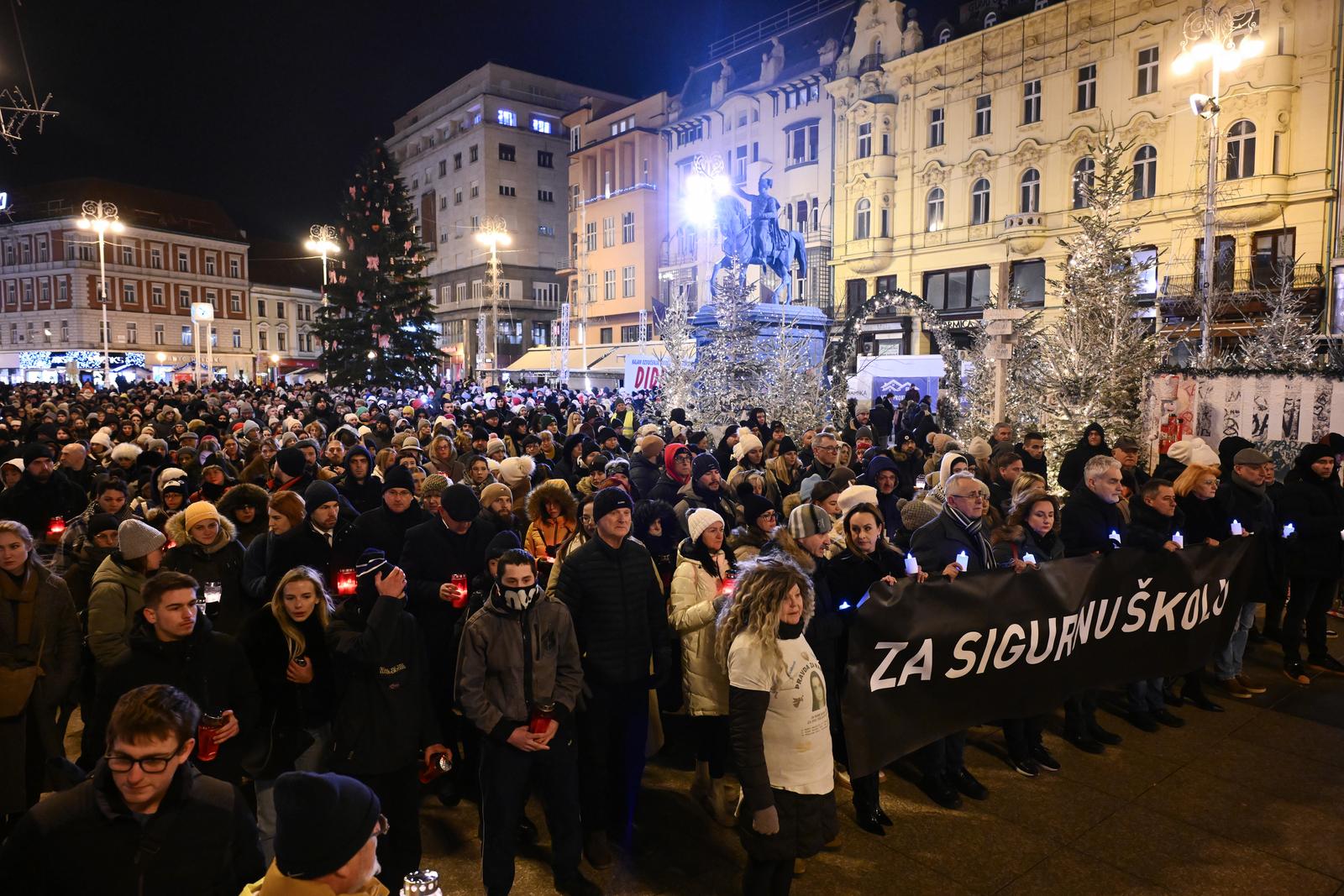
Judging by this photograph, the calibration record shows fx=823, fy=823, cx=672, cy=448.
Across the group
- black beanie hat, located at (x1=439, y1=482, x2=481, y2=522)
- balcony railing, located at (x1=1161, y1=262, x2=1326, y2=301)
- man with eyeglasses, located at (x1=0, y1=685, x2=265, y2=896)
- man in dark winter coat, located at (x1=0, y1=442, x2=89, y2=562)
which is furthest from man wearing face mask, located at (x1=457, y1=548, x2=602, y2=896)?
balcony railing, located at (x1=1161, y1=262, x2=1326, y2=301)

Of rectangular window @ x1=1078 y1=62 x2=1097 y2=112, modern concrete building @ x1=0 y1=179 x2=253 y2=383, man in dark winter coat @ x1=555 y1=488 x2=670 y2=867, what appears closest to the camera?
man in dark winter coat @ x1=555 y1=488 x2=670 y2=867

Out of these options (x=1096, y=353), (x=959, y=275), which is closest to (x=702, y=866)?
(x=1096, y=353)

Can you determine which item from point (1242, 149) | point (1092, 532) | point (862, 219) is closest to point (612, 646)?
point (1092, 532)

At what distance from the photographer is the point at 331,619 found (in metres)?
3.98

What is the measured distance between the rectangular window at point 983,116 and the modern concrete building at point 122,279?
2302 inches

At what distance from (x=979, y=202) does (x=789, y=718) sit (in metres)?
36.1

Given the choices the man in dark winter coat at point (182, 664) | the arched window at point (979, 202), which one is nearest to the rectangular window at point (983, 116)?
the arched window at point (979, 202)

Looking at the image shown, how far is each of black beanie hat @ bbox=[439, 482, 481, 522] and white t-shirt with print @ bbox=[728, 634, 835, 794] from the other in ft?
7.64

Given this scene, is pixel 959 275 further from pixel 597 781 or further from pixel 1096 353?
pixel 597 781

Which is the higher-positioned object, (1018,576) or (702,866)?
(1018,576)

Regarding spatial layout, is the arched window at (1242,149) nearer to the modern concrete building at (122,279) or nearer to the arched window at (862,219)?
the arched window at (862,219)

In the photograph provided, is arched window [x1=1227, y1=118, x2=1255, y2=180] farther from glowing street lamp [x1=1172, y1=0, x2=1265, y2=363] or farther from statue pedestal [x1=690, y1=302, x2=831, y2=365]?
statue pedestal [x1=690, y1=302, x2=831, y2=365]

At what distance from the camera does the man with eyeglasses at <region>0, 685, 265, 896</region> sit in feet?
7.66

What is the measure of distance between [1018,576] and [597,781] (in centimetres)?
275
